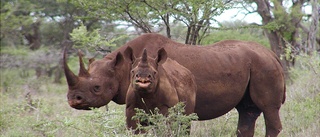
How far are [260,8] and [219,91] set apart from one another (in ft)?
34.4

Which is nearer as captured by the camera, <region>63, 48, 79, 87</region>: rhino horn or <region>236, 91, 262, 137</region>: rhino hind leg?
<region>63, 48, 79, 87</region>: rhino horn

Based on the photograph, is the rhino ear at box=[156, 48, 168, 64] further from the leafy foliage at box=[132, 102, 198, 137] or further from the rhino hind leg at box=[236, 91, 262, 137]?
the rhino hind leg at box=[236, 91, 262, 137]

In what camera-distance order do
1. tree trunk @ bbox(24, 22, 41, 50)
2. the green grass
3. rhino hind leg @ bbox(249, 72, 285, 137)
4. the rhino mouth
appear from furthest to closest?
tree trunk @ bbox(24, 22, 41, 50) → rhino hind leg @ bbox(249, 72, 285, 137) → the green grass → the rhino mouth

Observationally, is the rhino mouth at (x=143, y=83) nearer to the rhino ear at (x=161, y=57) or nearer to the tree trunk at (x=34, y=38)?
the rhino ear at (x=161, y=57)

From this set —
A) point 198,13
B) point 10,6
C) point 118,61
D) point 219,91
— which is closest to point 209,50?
point 219,91

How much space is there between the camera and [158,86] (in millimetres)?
6094

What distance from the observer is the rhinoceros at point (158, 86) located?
5.82 m

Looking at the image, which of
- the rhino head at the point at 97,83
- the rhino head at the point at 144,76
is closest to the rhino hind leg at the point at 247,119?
the rhino head at the point at 97,83

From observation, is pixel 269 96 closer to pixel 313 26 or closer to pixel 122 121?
pixel 122 121

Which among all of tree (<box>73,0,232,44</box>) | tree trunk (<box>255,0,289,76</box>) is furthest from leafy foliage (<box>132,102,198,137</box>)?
tree trunk (<box>255,0,289,76</box>)

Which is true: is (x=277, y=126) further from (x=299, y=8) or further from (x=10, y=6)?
(x=10, y=6)

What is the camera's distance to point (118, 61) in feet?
22.4

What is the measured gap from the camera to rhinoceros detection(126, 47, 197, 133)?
5824 mm

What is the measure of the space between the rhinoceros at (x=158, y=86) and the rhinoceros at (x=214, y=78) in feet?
1.16
